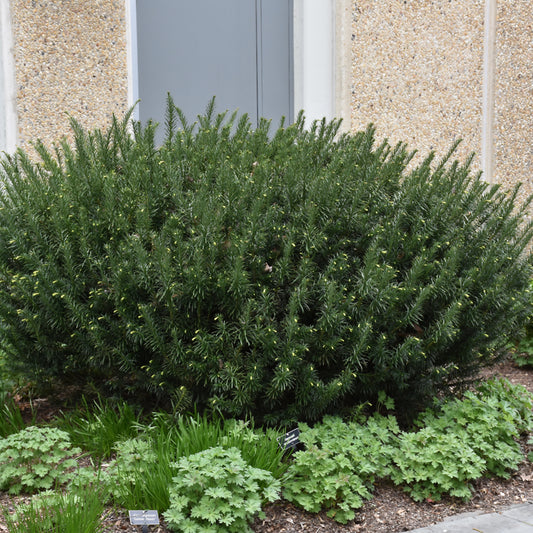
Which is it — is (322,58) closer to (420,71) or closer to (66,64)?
(420,71)

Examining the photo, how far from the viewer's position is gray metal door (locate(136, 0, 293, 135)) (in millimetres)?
6223

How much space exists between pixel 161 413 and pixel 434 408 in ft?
5.43

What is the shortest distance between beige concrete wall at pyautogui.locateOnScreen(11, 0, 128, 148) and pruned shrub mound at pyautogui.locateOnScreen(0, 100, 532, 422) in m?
1.62

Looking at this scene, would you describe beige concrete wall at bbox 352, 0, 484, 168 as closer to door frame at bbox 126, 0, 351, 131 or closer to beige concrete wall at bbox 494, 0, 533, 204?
door frame at bbox 126, 0, 351, 131

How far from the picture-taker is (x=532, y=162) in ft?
26.5

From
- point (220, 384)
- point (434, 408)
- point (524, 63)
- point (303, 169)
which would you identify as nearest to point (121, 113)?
point (303, 169)

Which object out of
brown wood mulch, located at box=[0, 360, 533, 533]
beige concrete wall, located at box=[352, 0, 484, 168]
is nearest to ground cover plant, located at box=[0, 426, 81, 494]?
brown wood mulch, located at box=[0, 360, 533, 533]

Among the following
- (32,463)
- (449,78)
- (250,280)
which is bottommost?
(32,463)

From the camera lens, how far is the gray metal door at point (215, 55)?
20.4 feet

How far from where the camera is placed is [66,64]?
5344 mm

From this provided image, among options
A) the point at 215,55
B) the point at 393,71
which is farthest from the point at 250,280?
the point at 393,71

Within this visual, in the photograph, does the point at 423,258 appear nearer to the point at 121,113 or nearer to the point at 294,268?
the point at 294,268

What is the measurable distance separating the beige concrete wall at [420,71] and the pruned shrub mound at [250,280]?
3150 millimetres

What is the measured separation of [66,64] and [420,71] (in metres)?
3.84
